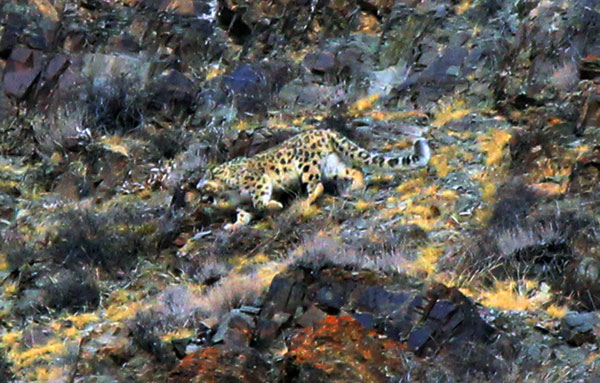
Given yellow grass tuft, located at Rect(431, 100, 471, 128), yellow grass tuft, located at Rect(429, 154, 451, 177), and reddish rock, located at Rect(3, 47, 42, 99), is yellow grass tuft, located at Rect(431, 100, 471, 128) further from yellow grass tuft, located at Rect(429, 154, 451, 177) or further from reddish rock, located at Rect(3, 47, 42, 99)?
reddish rock, located at Rect(3, 47, 42, 99)

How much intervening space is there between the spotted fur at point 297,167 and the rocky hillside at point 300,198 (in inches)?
8.9

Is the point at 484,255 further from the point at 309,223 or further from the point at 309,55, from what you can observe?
the point at 309,55

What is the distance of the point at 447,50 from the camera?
19141 millimetres

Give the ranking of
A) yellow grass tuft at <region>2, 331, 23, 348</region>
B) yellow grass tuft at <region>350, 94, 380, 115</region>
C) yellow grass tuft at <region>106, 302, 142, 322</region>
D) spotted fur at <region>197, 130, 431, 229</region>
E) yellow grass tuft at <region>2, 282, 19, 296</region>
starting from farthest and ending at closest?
yellow grass tuft at <region>350, 94, 380, 115</region> < spotted fur at <region>197, 130, 431, 229</region> < yellow grass tuft at <region>2, 282, 19, 296</region> < yellow grass tuft at <region>106, 302, 142, 322</region> < yellow grass tuft at <region>2, 331, 23, 348</region>

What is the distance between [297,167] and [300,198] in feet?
1.34

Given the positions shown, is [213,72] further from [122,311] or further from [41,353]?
[41,353]

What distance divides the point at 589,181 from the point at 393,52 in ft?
25.0

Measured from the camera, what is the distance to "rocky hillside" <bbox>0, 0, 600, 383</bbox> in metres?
8.86

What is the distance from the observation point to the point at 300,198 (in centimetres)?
1409

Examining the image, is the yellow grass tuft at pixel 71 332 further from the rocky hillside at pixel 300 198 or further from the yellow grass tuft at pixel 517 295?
the yellow grass tuft at pixel 517 295

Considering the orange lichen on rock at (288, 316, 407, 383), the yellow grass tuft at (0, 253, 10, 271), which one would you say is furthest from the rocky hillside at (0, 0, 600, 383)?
the yellow grass tuft at (0, 253, 10, 271)

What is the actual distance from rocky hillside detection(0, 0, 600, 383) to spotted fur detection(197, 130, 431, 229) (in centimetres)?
23

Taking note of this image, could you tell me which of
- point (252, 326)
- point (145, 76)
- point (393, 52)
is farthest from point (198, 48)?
point (252, 326)

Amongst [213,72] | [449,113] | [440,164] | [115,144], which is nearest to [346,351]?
[440,164]
